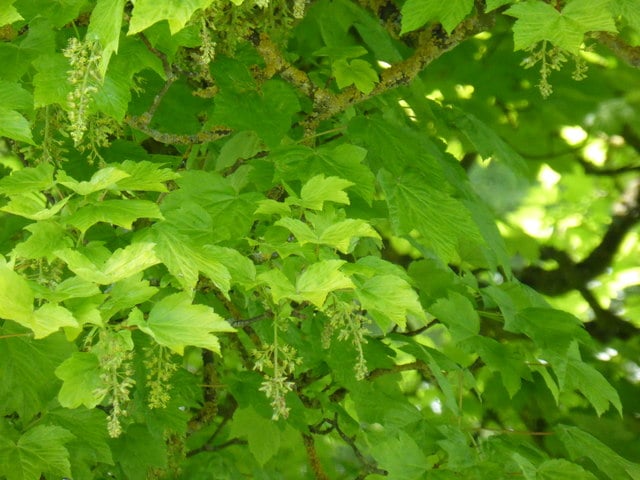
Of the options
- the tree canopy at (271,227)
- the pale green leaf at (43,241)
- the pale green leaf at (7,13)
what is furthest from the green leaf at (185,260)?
the pale green leaf at (7,13)

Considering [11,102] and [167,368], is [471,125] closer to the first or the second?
[167,368]

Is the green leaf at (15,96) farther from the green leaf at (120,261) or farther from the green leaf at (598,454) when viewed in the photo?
the green leaf at (598,454)

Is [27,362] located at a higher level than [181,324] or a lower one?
lower

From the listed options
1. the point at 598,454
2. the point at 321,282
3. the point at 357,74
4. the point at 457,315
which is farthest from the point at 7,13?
the point at 598,454

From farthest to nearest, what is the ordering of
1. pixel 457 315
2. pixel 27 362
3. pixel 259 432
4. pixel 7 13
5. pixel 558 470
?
pixel 259 432
pixel 457 315
pixel 558 470
pixel 27 362
pixel 7 13

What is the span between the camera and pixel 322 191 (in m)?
1.34

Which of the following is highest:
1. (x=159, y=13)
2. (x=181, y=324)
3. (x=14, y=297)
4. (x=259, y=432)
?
(x=159, y=13)

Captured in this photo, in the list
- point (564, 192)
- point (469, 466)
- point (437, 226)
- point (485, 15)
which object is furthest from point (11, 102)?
point (564, 192)

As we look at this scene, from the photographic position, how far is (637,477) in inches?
71.7

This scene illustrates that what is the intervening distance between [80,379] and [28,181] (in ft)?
0.88

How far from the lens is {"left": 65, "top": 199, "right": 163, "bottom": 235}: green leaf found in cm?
117

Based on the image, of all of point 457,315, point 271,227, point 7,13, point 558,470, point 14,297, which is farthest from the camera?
point 457,315

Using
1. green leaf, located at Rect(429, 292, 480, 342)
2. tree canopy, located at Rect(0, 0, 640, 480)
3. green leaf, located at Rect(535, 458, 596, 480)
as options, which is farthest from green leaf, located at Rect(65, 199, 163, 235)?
green leaf, located at Rect(535, 458, 596, 480)

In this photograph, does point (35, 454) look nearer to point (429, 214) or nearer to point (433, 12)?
point (429, 214)
